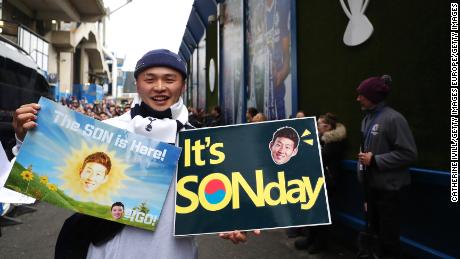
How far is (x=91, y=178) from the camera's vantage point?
1727mm

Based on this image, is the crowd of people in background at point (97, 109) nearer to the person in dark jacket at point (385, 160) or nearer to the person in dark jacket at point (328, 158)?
the person in dark jacket at point (328, 158)

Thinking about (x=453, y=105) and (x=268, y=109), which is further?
(x=268, y=109)

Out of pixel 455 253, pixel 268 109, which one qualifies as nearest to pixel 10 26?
pixel 268 109

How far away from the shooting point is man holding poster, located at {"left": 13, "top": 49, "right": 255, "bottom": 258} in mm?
1715

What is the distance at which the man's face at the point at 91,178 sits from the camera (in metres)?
1.72

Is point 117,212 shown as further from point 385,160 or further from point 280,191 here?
point 385,160

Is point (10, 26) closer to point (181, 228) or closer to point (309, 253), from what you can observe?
point (309, 253)

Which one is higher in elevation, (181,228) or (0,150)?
(0,150)

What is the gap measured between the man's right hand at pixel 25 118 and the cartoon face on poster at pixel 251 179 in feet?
2.14

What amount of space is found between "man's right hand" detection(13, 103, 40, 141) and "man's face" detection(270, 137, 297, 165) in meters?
1.09

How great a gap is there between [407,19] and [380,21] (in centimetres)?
53

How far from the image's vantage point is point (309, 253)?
490 cm

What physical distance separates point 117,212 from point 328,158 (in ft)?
12.0

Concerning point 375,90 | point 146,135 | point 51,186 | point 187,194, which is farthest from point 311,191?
point 375,90
